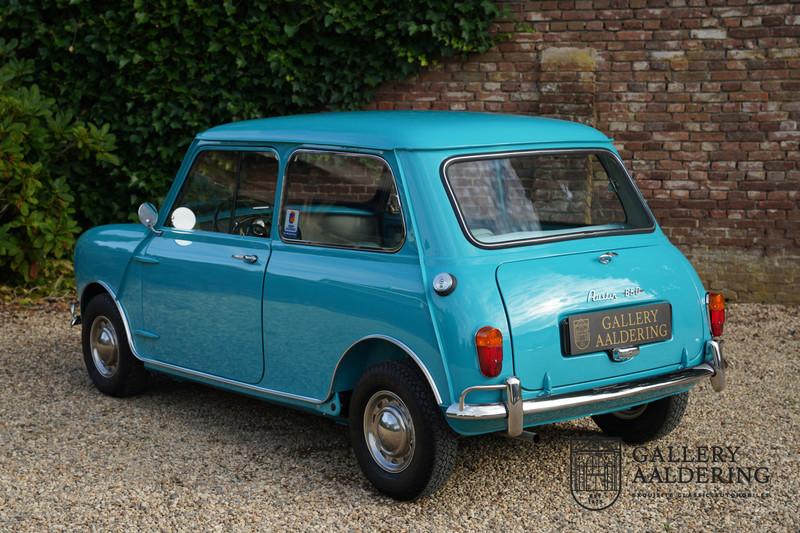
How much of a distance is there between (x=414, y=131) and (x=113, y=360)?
9.05ft

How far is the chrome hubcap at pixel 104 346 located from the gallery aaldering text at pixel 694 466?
3131 mm

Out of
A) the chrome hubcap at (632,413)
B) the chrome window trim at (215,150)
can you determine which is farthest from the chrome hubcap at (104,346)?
the chrome hubcap at (632,413)

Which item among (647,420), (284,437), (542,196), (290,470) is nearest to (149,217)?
(284,437)

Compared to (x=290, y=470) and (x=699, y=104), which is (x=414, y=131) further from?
(x=699, y=104)

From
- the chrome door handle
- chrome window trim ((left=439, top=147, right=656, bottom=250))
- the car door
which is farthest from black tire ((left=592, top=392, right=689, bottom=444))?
the chrome door handle

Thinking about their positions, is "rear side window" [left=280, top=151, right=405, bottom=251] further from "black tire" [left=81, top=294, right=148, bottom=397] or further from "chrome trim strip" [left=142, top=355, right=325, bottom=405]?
"black tire" [left=81, top=294, right=148, bottom=397]

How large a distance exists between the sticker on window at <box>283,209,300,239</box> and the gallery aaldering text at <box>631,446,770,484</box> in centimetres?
200

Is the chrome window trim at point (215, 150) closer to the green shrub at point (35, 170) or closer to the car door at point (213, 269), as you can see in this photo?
the car door at point (213, 269)

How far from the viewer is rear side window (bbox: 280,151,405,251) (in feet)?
15.8

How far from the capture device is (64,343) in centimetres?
815

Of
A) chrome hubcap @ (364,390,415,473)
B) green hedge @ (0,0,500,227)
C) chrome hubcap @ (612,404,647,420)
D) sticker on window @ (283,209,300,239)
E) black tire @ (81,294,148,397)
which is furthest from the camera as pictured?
green hedge @ (0,0,500,227)

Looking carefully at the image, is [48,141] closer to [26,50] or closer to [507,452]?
[26,50]

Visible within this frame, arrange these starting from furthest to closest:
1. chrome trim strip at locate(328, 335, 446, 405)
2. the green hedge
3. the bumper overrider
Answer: the green hedge → chrome trim strip at locate(328, 335, 446, 405) → the bumper overrider

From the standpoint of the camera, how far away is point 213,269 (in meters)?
5.49
